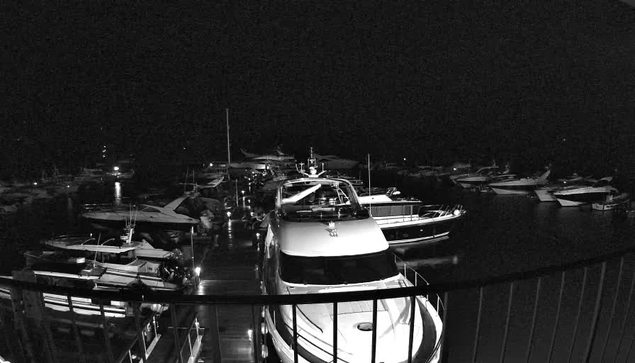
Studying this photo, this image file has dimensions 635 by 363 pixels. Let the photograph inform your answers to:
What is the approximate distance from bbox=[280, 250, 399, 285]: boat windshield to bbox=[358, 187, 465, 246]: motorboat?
14050mm

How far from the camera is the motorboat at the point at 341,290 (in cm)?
436

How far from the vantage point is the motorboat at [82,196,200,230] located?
23250 mm

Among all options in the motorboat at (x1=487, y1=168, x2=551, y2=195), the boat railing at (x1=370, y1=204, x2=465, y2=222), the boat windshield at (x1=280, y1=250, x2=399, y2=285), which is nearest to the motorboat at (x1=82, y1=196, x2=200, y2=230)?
the boat railing at (x1=370, y1=204, x2=465, y2=222)

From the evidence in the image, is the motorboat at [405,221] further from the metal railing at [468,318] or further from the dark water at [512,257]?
the metal railing at [468,318]

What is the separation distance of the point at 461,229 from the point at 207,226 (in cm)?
1851

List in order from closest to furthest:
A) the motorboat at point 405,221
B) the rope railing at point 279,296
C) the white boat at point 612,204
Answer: the rope railing at point 279,296
the motorboat at point 405,221
the white boat at point 612,204

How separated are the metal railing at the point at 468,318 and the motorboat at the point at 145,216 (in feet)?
41.9

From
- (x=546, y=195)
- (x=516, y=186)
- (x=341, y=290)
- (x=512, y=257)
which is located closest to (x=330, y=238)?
(x=341, y=290)

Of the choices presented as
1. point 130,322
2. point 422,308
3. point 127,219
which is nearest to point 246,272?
point 130,322

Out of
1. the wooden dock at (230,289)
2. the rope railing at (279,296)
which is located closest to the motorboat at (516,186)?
the wooden dock at (230,289)

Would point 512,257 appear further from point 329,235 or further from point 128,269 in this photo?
point 128,269

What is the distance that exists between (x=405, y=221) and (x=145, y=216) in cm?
1716

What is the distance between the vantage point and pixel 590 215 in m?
30.9

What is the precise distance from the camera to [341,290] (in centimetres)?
545
